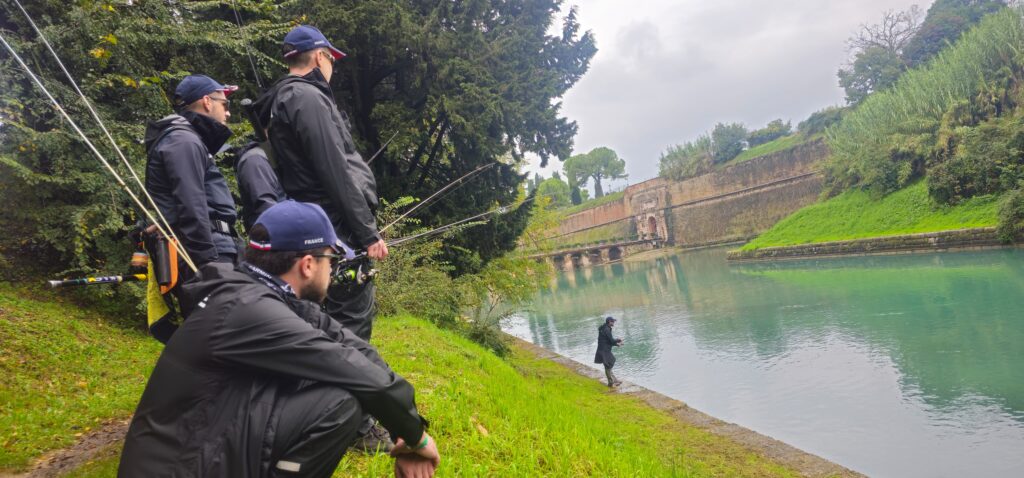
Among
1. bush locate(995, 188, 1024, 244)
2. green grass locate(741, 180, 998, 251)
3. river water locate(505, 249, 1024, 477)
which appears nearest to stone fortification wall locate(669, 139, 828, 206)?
green grass locate(741, 180, 998, 251)

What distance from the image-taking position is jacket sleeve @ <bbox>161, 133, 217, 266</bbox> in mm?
2443

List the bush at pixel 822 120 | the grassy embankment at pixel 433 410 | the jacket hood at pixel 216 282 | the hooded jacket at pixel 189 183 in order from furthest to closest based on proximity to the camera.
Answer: the bush at pixel 822 120, the grassy embankment at pixel 433 410, the hooded jacket at pixel 189 183, the jacket hood at pixel 216 282

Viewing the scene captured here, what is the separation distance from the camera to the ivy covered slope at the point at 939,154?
69.3 feet

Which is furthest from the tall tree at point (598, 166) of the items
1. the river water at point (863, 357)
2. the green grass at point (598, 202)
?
the river water at point (863, 357)

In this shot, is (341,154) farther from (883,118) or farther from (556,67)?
(883,118)

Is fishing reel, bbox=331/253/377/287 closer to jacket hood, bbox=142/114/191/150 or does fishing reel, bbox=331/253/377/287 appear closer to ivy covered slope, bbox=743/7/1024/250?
jacket hood, bbox=142/114/191/150

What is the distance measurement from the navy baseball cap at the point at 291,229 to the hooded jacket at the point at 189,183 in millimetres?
947

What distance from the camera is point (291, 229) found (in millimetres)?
→ 1702

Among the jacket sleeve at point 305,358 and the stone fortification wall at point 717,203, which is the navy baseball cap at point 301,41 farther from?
the stone fortification wall at point 717,203

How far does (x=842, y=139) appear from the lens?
34.7 meters

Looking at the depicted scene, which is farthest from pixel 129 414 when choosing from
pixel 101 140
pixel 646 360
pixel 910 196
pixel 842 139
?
pixel 842 139

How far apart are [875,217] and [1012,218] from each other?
9804 millimetres

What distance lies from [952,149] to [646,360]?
2150cm

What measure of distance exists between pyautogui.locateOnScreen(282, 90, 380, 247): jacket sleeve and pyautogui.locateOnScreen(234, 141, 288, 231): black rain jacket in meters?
0.26
